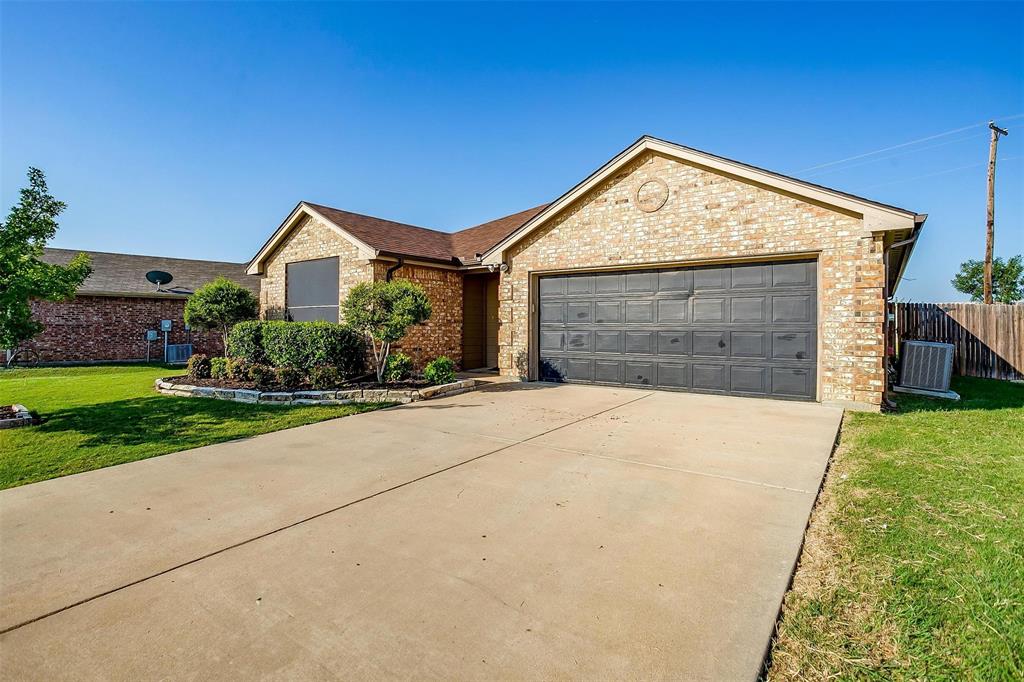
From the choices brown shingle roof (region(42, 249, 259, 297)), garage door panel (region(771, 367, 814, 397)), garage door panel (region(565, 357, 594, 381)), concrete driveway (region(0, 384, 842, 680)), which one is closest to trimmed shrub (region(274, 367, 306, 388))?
concrete driveway (region(0, 384, 842, 680))

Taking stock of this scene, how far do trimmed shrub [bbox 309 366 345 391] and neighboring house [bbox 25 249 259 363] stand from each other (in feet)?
45.4

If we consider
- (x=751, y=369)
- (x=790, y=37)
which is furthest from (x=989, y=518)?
(x=790, y=37)

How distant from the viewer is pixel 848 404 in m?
8.35

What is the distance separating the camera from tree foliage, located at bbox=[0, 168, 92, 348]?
696 centimetres

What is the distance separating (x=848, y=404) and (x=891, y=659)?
757 cm

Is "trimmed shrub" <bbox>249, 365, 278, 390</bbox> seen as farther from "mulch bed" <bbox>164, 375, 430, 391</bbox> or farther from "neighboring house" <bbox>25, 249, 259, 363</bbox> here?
"neighboring house" <bbox>25, 249, 259, 363</bbox>

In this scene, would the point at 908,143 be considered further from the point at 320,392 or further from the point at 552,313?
the point at 320,392

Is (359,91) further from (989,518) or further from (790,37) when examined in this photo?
(989,518)

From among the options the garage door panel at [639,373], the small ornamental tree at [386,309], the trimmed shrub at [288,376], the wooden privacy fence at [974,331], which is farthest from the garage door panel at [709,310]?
the trimmed shrub at [288,376]

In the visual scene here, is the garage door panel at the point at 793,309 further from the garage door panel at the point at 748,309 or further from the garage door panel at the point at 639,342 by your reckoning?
the garage door panel at the point at 639,342

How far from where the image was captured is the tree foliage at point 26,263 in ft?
22.9

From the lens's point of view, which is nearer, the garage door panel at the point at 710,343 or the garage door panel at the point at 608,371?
the garage door panel at the point at 710,343

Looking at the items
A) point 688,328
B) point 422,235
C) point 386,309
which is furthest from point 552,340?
point 422,235

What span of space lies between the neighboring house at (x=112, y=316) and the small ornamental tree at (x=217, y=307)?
26.0ft
